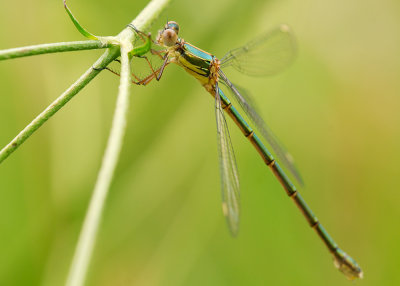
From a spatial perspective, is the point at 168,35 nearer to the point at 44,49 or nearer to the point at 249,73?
the point at 249,73

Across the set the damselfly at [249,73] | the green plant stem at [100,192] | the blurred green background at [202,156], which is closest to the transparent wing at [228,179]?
the damselfly at [249,73]

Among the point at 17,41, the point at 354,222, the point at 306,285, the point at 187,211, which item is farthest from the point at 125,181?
the point at 354,222

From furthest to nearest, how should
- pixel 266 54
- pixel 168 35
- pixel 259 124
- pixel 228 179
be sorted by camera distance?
pixel 266 54 < pixel 259 124 < pixel 168 35 < pixel 228 179

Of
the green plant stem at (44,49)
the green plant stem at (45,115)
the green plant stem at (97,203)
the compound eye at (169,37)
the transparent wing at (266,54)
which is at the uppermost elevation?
the transparent wing at (266,54)

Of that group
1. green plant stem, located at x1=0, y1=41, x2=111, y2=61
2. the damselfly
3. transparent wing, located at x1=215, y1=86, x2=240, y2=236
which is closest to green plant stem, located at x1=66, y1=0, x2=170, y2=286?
green plant stem, located at x1=0, y1=41, x2=111, y2=61

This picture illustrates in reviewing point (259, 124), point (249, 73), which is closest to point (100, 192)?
point (259, 124)

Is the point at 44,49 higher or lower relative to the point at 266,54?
lower

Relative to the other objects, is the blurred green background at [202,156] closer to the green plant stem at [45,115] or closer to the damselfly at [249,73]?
the damselfly at [249,73]
